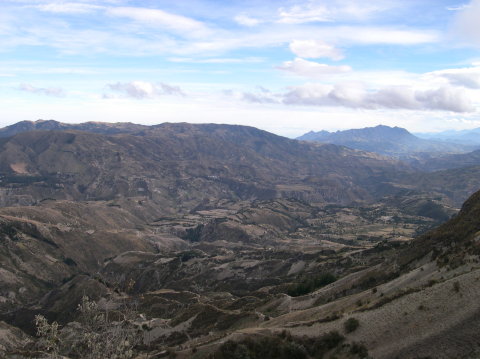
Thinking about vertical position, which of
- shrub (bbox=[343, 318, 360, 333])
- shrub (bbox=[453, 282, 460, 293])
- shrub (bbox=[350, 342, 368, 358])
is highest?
shrub (bbox=[453, 282, 460, 293])

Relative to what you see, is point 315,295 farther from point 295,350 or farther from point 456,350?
point 456,350

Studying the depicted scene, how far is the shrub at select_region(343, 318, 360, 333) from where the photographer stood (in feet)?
149

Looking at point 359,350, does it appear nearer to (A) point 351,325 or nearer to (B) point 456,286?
(A) point 351,325

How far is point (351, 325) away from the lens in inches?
1802

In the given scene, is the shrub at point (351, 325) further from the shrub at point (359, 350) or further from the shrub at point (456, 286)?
the shrub at point (456, 286)

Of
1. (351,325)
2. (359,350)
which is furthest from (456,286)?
(359,350)

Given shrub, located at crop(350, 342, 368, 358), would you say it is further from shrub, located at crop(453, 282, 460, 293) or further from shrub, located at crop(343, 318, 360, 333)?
shrub, located at crop(453, 282, 460, 293)

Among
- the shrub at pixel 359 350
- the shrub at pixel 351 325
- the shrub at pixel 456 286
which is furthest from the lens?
the shrub at pixel 351 325

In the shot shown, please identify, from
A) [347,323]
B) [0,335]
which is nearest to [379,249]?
[347,323]

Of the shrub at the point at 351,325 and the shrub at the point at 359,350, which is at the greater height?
the shrub at the point at 351,325

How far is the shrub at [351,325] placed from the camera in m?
45.4

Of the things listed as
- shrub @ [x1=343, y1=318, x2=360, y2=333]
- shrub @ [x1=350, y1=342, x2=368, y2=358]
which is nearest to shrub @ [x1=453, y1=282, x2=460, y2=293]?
shrub @ [x1=343, y1=318, x2=360, y2=333]

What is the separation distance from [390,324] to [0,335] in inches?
6165

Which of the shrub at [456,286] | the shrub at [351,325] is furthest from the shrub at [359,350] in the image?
the shrub at [456,286]
